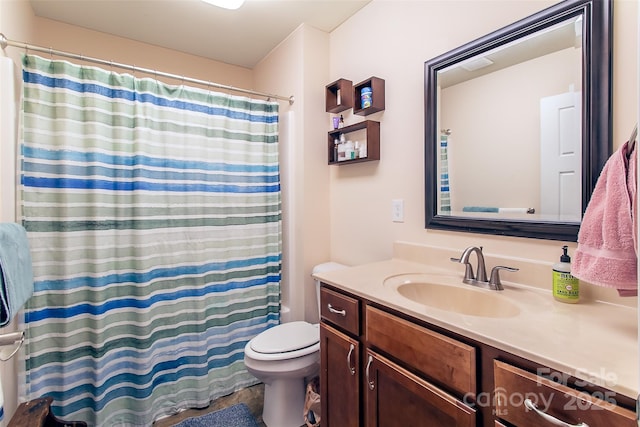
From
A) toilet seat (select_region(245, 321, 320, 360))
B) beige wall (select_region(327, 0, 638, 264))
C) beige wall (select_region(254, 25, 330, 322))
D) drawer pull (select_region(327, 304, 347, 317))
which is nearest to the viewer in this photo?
beige wall (select_region(327, 0, 638, 264))

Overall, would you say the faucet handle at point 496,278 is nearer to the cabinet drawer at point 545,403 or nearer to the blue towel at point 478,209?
the blue towel at point 478,209

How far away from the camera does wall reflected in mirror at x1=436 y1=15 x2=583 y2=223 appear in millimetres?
1056

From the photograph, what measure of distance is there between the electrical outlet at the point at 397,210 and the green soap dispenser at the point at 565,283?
2.41ft

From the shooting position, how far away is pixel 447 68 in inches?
55.7

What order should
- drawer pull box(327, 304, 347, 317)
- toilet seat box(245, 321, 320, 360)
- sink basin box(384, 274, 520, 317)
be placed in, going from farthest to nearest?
1. toilet seat box(245, 321, 320, 360)
2. drawer pull box(327, 304, 347, 317)
3. sink basin box(384, 274, 520, 317)

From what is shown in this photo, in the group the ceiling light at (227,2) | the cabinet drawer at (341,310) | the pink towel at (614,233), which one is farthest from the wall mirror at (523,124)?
the ceiling light at (227,2)

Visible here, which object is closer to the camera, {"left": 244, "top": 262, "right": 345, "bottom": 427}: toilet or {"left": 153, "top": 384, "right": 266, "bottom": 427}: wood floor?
{"left": 244, "top": 262, "right": 345, "bottom": 427}: toilet

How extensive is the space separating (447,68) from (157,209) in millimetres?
1686

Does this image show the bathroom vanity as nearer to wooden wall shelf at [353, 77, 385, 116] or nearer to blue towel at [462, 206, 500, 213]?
blue towel at [462, 206, 500, 213]

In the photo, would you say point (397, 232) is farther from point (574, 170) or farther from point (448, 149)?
point (574, 170)

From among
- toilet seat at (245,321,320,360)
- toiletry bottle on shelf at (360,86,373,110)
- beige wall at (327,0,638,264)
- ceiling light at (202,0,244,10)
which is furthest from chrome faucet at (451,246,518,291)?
ceiling light at (202,0,244,10)

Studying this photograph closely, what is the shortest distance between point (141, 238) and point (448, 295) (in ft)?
5.23

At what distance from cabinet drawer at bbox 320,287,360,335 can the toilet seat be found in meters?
0.33

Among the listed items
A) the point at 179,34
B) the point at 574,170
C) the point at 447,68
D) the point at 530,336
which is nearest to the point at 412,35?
the point at 447,68
